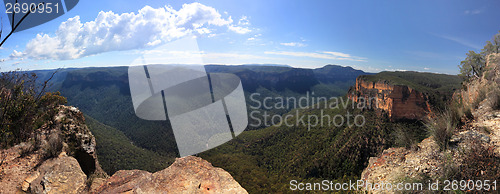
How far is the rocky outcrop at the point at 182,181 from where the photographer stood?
334cm

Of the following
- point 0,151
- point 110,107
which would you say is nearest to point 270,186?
point 0,151

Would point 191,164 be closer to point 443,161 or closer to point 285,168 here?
point 443,161

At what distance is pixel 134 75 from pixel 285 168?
34270 millimetres

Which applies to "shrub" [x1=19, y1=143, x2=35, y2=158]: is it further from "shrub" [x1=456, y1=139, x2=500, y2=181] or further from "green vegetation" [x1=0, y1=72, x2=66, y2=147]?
"shrub" [x1=456, y1=139, x2=500, y2=181]

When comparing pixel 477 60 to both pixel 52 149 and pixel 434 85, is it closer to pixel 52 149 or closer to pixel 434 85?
pixel 52 149

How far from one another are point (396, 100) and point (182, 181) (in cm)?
4228

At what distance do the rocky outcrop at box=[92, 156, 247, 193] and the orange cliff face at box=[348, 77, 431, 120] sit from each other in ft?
118

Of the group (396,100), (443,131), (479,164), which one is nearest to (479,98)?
(443,131)

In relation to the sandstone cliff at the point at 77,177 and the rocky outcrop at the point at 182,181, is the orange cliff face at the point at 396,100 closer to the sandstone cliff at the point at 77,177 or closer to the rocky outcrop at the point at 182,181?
the rocky outcrop at the point at 182,181

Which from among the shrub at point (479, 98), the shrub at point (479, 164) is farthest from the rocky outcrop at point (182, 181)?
the shrub at point (479, 98)

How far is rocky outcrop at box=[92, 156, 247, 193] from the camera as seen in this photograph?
3.34 metres

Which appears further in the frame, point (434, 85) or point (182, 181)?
point (434, 85)

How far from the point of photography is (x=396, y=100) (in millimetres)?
34688

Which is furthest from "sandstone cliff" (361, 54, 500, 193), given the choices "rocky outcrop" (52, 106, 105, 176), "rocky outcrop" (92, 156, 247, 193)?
"rocky outcrop" (52, 106, 105, 176)
